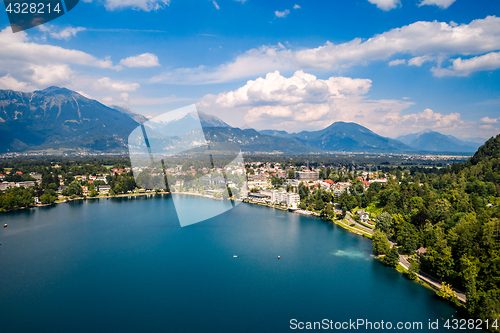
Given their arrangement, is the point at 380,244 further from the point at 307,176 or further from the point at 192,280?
the point at 307,176

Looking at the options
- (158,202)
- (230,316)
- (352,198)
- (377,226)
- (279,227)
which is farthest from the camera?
(158,202)

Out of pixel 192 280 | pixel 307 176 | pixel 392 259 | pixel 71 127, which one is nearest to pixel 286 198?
pixel 392 259

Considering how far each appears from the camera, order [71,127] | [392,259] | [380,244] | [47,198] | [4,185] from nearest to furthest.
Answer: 1. [392,259]
2. [380,244]
3. [47,198]
4. [4,185]
5. [71,127]

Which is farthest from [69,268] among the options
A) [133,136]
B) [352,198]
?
[352,198]

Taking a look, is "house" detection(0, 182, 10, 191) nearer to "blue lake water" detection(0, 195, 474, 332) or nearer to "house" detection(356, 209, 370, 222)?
"blue lake water" detection(0, 195, 474, 332)

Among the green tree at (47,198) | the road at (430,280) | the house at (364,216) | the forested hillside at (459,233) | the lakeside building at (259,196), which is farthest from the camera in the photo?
the lakeside building at (259,196)

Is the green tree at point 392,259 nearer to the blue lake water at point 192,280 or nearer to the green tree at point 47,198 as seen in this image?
the blue lake water at point 192,280

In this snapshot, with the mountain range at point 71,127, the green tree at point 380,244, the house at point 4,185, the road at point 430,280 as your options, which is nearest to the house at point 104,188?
the house at point 4,185

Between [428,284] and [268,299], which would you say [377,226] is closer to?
[428,284]
